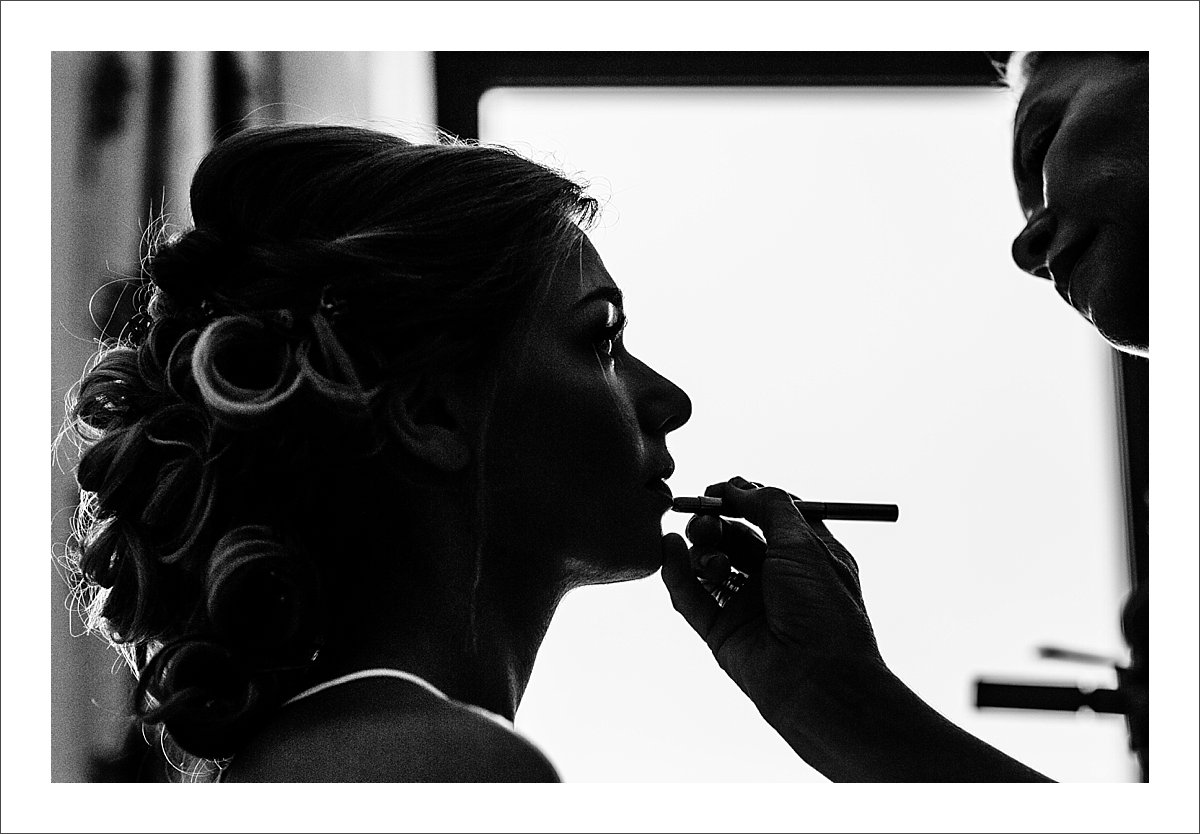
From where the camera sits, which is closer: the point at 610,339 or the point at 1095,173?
the point at 610,339

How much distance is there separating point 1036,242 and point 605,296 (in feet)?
1.63

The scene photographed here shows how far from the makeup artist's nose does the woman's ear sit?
0.46 ft

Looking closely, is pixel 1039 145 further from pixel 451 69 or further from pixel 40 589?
pixel 40 589

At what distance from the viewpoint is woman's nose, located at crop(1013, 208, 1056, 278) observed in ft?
3.67

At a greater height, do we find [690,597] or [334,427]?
[334,427]

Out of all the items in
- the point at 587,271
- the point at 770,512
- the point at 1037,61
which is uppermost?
the point at 1037,61

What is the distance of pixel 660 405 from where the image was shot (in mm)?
886

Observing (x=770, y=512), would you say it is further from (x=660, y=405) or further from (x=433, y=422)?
(x=433, y=422)

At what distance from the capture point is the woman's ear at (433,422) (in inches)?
32.2

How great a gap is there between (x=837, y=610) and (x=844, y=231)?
614mm

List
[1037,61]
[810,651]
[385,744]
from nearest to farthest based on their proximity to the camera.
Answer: [385,744]
[810,651]
[1037,61]

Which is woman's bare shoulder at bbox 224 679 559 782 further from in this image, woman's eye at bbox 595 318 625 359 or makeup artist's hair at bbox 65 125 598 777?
woman's eye at bbox 595 318 625 359

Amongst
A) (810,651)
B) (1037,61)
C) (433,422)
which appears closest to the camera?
(433,422)

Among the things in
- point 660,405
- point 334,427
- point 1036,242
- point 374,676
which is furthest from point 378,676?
point 1036,242
